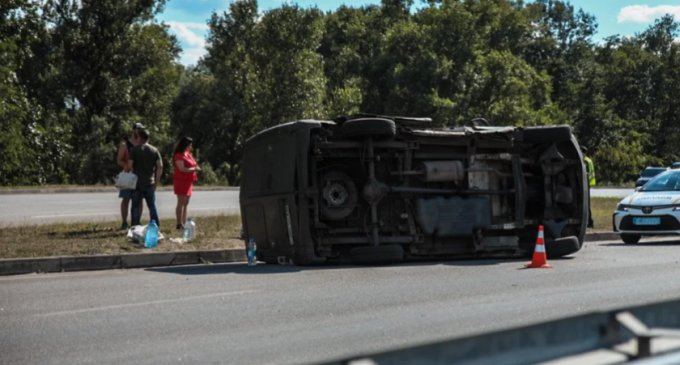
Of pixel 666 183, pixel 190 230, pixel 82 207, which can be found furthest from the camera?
pixel 82 207

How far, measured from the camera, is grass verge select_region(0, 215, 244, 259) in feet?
46.4

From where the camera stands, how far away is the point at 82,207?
24656 millimetres

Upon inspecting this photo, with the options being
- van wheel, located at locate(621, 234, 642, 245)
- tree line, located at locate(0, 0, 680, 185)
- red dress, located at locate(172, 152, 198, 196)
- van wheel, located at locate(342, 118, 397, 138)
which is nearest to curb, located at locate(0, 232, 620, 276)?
red dress, located at locate(172, 152, 198, 196)

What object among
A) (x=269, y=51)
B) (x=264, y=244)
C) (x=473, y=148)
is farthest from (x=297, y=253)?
(x=269, y=51)

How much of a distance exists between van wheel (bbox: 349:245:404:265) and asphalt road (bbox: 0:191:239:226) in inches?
300

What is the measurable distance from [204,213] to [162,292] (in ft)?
43.3

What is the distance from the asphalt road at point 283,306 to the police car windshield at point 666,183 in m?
6.47

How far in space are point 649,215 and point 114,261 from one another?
9759mm

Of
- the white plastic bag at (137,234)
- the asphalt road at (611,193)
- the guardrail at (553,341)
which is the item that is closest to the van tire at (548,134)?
the white plastic bag at (137,234)

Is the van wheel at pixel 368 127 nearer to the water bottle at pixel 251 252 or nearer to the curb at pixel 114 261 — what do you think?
the water bottle at pixel 251 252

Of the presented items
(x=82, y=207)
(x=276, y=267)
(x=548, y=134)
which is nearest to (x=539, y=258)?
(x=548, y=134)

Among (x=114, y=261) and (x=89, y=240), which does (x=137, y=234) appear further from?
Answer: (x=114, y=261)

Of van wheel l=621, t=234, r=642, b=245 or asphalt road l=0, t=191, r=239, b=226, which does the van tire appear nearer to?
van wheel l=621, t=234, r=642, b=245

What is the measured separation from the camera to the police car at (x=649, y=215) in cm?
1847
